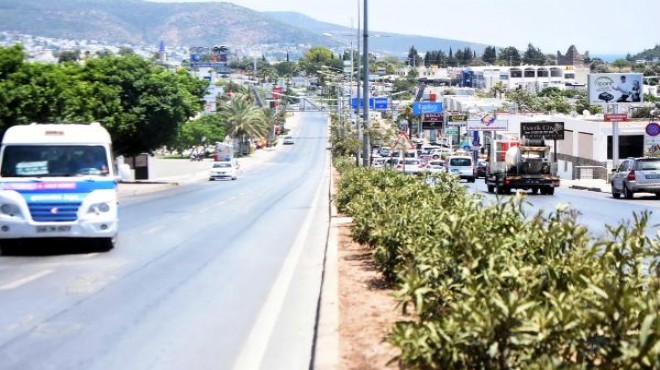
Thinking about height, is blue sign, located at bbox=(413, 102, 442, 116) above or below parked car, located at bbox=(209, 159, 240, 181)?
above

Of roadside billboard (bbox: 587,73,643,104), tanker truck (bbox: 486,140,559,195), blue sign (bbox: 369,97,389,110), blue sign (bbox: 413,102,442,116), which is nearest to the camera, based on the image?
tanker truck (bbox: 486,140,559,195)

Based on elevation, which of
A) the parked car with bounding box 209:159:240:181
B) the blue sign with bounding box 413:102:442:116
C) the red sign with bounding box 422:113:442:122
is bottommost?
the parked car with bounding box 209:159:240:181

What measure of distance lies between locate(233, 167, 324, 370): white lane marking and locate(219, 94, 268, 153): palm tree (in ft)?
420

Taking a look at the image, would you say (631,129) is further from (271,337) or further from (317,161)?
(271,337)

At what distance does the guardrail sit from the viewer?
66.8 metres

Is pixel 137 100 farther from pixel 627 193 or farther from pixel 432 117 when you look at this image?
pixel 432 117

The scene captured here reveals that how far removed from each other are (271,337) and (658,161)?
28797mm

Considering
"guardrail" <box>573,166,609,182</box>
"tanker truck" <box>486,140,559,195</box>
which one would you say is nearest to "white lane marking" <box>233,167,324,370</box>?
"tanker truck" <box>486,140,559,195</box>

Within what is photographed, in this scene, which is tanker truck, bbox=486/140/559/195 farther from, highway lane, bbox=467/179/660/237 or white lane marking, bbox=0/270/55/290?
white lane marking, bbox=0/270/55/290

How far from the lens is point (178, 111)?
60.3 meters

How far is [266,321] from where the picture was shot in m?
11.8

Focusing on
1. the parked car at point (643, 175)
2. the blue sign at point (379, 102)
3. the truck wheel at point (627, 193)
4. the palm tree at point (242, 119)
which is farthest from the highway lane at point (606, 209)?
the palm tree at point (242, 119)

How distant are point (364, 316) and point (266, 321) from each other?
1809 mm

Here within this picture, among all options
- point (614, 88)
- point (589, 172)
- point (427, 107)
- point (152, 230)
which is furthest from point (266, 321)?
point (427, 107)
